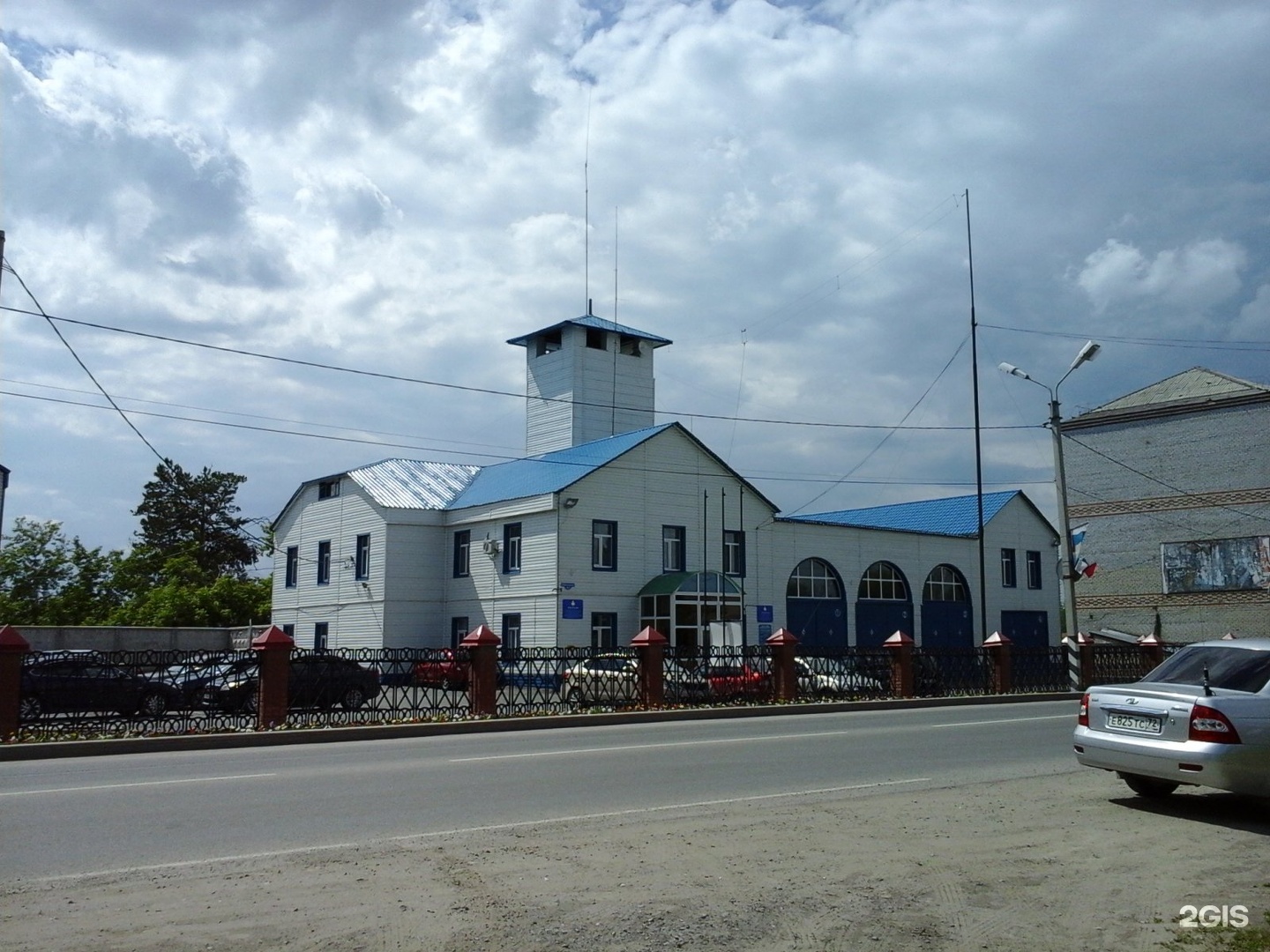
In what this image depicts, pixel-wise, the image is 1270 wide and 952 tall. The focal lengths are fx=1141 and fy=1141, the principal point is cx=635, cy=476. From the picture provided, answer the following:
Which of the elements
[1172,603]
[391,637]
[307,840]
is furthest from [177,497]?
[307,840]

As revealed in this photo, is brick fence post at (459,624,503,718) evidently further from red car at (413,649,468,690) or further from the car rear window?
the car rear window

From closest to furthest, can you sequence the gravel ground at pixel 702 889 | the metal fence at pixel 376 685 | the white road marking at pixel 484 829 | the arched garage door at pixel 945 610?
the gravel ground at pixel 702 889 → the white road marking at pixel 484 829 → the metal fence at pixel 376 685 → the arched garage door at pixel 945 610

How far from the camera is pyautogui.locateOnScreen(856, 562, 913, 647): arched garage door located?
43.9 m

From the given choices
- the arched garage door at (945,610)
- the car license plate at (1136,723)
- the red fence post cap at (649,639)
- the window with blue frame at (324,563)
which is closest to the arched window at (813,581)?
the arched garage door at (945,610)

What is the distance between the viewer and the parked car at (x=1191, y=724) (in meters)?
9.05

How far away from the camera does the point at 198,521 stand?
7650 cm

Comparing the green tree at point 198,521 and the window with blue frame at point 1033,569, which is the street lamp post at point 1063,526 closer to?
the window with blue frame at point 1033,569

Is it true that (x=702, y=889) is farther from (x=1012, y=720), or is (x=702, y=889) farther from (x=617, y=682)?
(x=617, y=682)

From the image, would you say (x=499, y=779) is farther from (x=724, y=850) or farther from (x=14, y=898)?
(x=14, y=898)

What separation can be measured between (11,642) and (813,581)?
30274 mm

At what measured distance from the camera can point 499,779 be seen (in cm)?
1226

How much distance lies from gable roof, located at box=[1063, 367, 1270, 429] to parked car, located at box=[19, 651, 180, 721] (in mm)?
44688

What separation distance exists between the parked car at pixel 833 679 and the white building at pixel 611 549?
7145mm

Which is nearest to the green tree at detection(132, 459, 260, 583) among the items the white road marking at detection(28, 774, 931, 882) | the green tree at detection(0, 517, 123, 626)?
the green tree at detection(0, 517, 123, 626)
